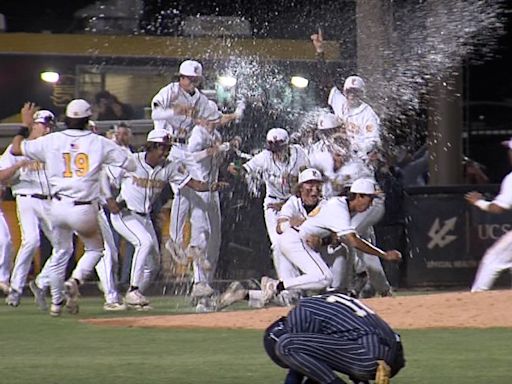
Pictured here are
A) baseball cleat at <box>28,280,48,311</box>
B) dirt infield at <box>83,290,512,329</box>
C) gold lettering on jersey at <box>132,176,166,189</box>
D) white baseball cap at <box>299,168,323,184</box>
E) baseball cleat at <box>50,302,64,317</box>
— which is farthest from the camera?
gold lettering on jersey at <box>132,176,166,189</box>

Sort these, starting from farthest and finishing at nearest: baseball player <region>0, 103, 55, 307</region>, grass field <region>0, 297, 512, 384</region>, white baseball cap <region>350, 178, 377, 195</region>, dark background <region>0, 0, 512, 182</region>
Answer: dark background <region>0, 0, 512, 182</region>, baseball player <region>0, 103, 55, 307</region>, white baseball cap <region>350, 178, 377, 195</region>, grass field <region>0, 297, 512, 384</region>

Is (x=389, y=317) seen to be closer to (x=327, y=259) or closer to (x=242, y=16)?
(x=327, y=259)

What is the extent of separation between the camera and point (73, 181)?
14172mm

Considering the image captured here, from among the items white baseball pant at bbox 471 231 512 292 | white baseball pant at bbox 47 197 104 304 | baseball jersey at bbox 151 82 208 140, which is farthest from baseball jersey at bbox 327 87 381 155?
white baseball pant at bbox 47 197 104 304

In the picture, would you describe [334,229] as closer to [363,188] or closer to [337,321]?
[363,188]

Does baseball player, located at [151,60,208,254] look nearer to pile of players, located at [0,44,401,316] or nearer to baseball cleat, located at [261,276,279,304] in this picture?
pile of players, located at [0,44,401,316]

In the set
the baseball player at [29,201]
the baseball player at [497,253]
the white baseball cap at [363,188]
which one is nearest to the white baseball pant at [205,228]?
the baseball player at [29,201]

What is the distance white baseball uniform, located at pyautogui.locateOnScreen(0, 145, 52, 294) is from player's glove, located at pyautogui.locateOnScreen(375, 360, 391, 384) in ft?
28.7

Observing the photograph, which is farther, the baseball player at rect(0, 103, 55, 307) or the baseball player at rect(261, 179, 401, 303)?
the baseball player at rect(0, 103, 55, 307)

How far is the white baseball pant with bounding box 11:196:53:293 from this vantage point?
16156 mm

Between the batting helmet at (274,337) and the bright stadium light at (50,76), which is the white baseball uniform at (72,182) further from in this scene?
the batting helmet at (274,337)

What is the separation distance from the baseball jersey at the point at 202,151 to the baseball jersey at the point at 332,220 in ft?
8.17

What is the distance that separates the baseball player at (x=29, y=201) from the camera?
1595 cm

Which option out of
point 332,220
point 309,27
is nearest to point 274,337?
point 332,220
